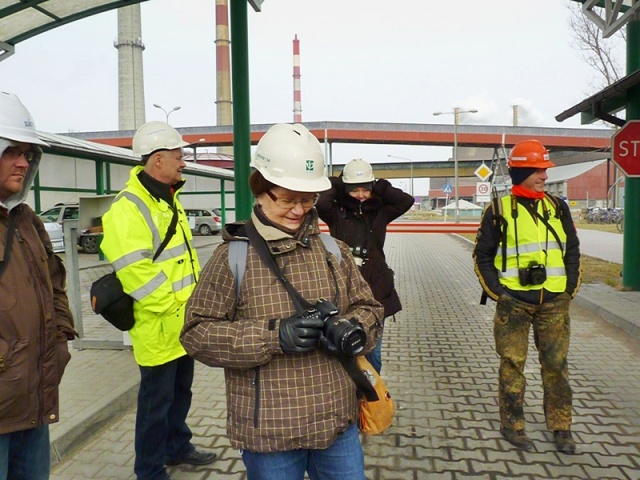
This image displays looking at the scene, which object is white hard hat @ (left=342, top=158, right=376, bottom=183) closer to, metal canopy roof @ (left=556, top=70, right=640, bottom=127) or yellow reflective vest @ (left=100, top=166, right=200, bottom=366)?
yellow reflective vest @ (left=100, top=166, right=200, bottom=366)

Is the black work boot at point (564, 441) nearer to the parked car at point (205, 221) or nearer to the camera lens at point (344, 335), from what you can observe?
the camera lens at point (344, 335)

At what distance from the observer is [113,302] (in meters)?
2.81

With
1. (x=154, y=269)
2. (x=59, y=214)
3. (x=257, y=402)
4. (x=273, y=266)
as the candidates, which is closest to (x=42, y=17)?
(x=154, y=269)

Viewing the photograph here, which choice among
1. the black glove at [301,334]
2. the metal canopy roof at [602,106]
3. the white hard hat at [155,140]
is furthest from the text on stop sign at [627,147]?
the black glove at [301,334]

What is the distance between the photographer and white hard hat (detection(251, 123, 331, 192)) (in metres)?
1.92

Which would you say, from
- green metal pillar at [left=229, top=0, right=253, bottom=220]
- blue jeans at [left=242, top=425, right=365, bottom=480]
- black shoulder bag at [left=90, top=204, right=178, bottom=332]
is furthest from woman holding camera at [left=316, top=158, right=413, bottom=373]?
green metal pillar at [left=229, top=0, right=253, bottom=220]

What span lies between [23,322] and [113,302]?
84 centimetres

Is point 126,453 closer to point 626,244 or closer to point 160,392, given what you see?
point 160,392

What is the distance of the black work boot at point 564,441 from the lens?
3.56m

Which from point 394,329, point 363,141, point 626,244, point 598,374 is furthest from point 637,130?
point 363,141

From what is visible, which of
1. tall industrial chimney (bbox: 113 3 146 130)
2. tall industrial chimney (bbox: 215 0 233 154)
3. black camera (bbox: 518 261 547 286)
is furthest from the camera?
tall industrial chimney (bbox: 215 0 233 154)

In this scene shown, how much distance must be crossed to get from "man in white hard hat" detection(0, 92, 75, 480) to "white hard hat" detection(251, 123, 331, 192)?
36.2 inches

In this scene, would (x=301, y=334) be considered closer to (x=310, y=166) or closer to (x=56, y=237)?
(x=310, y=166)

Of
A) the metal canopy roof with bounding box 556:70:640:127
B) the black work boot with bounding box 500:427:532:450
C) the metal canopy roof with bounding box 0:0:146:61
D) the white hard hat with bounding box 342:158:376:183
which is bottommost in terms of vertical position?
the black work boot with bounding box 500:427:532:450
